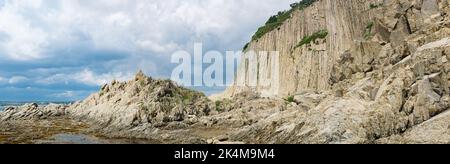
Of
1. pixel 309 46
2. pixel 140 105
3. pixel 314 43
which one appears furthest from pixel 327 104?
pixel 309 46

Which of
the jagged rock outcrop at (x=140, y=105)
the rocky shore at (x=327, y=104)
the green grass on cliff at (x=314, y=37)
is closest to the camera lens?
the rocky shore at (x=327, y=104)

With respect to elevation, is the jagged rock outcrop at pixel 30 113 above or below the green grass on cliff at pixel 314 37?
below

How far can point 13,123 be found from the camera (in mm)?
55312

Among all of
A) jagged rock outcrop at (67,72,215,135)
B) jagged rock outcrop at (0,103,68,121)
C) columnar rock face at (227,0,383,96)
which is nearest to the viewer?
jagged rock outcrop at (67,72,215,135)

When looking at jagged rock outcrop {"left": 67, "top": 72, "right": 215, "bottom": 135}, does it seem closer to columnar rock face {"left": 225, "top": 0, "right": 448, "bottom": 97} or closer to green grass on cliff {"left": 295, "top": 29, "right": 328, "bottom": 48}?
columnar rock face {"left": 225, "top": 0, "right": 448, "bottom": 97}

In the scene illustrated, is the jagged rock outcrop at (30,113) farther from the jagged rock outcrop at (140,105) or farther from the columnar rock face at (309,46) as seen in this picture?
the columnar rock face at (309,46)

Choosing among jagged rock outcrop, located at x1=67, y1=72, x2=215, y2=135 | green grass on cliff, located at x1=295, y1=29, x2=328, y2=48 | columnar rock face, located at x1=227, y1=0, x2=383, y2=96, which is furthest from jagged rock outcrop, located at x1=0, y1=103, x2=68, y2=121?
green grass on cliff, located at x1=295, y1=29, x2=328, y2=48

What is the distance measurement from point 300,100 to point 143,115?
1417cm

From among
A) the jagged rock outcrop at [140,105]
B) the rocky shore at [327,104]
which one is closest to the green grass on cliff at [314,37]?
the rocky shore at [327,104]

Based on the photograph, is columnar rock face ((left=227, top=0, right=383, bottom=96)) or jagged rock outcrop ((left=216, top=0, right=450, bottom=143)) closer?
jagged rock outcrop ((left=216, top=0, right=450, bottom=143))

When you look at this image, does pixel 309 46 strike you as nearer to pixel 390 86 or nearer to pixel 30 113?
pixel 30 113

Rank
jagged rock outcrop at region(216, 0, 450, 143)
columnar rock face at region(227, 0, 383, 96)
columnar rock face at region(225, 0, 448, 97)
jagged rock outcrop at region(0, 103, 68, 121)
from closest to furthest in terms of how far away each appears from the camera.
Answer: jagged rock outcrop at region(216, 0, 450, 143) → jagged rock outcrop at region(0, 103, 68, 121) → columnar rock face at region(225, 0, 448, 97) → columnar rock face at region(227, 0, 383, 96)

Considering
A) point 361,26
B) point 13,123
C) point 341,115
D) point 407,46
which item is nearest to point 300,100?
point 407,46

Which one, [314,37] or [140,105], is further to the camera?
[314,37]
